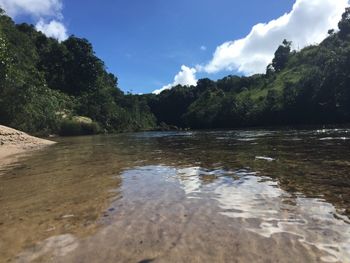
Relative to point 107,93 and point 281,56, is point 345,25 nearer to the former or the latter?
point 281,56

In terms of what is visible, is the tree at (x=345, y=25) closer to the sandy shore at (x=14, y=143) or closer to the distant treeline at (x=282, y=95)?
the distant treeline at (x=282, y=95)

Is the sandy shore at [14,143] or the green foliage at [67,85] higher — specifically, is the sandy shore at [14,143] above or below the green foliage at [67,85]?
below

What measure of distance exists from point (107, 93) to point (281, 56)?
Result: 81.8 m

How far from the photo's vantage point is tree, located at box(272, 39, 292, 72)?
150750 millimetres

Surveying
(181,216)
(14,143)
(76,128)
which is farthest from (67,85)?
(181,216)

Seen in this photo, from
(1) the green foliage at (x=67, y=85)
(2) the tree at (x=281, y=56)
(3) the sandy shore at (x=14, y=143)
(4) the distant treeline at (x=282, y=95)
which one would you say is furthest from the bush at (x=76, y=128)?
(2) the tree at (x=281, y=56)

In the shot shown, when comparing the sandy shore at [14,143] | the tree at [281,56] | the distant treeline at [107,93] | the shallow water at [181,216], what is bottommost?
the shallow water at [181,216]

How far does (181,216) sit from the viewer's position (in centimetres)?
748

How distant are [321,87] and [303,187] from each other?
7733cm

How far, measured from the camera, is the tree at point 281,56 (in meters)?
151

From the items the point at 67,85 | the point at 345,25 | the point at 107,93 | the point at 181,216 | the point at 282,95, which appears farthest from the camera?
the point at 345,25

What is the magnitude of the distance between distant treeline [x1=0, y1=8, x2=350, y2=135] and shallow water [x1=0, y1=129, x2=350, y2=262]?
108ft

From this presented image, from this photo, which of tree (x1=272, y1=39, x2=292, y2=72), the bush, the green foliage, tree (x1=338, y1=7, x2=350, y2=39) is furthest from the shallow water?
tree (x1=272, y1=39, x2=292, y2=72)

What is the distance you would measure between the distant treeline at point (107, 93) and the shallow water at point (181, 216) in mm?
32987
